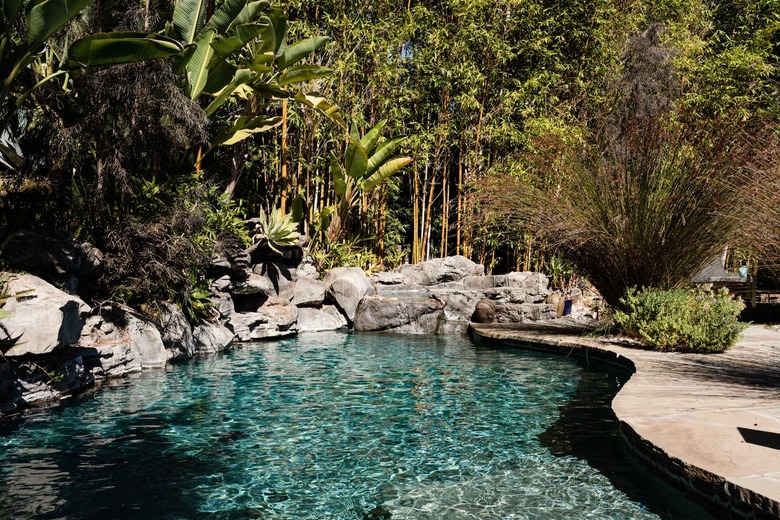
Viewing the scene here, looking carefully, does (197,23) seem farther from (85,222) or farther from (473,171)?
(473,171)

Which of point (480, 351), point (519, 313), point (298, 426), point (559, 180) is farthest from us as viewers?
point (519, 313)

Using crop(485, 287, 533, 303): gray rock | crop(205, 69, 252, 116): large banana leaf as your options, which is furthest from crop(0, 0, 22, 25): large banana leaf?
crop(485, 287, 533, 303): gray rock

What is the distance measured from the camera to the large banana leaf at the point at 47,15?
15.4 feet

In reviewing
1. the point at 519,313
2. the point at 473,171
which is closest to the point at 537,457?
the point at 519,313

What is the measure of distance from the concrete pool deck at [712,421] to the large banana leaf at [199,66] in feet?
16.8

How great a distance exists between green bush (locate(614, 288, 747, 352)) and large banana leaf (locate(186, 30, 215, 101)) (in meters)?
5.34

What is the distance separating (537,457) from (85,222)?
5719mm

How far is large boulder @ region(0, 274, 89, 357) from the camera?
5.21 m

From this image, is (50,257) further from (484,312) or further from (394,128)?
(394,128)

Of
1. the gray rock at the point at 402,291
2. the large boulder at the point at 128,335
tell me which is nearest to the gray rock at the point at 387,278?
the gray rock at the point at 402,291

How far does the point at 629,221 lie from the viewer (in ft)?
26.3

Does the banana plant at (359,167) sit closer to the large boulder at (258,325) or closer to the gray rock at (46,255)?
the large boulder at (258,325)

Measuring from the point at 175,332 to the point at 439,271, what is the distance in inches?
280

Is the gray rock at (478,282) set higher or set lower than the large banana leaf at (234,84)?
lower
